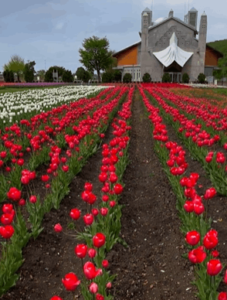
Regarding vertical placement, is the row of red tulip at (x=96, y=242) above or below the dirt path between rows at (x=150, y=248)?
above

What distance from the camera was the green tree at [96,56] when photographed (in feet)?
234

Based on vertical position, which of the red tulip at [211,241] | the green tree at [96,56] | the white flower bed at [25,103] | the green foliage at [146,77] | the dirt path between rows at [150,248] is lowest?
the dirt path between rows at [150,248]

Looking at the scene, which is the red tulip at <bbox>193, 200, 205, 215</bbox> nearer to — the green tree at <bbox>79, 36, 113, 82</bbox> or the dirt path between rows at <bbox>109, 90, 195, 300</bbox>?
the dirt path between rows at <bbox>109, 90, 195, 300</bbox>

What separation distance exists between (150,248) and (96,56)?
71278 mm

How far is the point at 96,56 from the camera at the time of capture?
71.6m

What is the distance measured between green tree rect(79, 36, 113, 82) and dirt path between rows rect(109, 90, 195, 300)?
68.1 m

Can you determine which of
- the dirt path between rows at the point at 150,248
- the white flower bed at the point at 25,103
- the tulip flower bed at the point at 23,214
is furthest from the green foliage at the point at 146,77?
the dirt path between rows at the point at 150,248

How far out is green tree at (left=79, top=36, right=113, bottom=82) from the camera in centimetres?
7138

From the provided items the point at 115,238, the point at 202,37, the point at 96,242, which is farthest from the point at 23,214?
the point at 202,37

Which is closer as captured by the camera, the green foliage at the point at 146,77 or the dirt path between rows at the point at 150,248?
the dirt path between rows at the point at 150,248

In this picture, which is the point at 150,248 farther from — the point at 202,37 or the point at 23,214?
the point at 202,37

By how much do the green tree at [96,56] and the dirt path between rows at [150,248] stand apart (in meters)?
68.1

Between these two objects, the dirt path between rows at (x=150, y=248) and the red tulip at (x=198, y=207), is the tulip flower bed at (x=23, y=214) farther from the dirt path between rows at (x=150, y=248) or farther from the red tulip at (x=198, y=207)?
the red tulip at (x=198, y=207)

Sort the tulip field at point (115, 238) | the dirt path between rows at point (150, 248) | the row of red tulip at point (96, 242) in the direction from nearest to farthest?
1. the row of red tulip at point (96, 242)
2. the tulip field at point (115, 238)
3. the dirt path between rows at point (150, 248)
